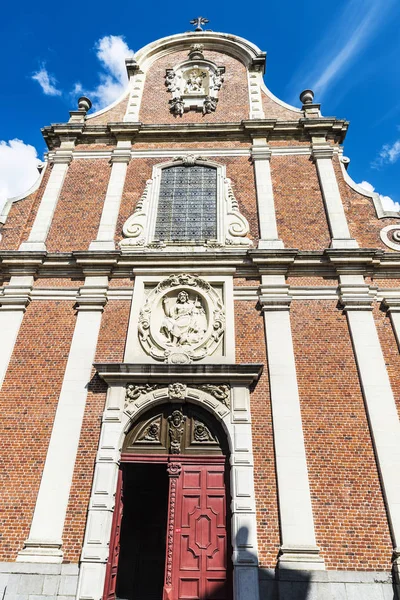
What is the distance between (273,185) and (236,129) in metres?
2.31

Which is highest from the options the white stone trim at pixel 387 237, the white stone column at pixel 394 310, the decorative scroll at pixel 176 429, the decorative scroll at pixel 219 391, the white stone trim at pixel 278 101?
the white stone trim at pixel 278 101

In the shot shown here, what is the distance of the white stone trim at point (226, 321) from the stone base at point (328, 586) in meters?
3.67

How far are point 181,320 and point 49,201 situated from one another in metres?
5.22

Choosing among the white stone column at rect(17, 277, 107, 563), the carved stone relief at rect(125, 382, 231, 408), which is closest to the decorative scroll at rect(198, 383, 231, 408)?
the carved stone relief at rect(125, 382, 231, 408)

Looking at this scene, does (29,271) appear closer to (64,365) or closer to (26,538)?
(64,365)

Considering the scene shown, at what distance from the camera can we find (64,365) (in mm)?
8578

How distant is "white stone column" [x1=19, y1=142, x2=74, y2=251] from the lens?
10.3m

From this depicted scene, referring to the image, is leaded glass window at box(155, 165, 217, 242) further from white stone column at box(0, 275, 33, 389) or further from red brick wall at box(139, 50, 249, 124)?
white stone column at box(0, 275, 33, 389)

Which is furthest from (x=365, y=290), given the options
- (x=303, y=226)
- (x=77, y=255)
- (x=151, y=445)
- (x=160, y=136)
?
(x=160, y=136)

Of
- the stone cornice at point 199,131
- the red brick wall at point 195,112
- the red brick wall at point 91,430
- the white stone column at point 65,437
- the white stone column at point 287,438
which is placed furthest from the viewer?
the red brick wall at point 195,112

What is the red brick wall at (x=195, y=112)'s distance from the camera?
42.1ft

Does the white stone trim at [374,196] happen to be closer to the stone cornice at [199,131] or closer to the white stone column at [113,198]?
the stone cornice at [199,131]

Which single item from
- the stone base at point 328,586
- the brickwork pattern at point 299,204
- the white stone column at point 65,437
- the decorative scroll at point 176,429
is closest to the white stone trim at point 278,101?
the brickwork pattern at point 299,204

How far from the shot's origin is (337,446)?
7.48 m
